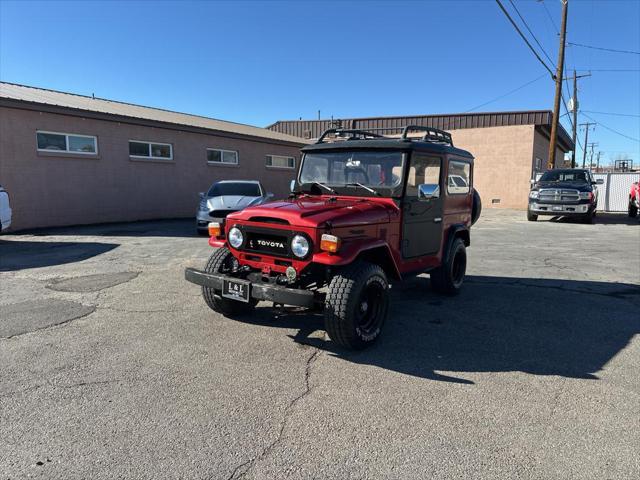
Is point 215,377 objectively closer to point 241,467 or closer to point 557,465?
point 241,467

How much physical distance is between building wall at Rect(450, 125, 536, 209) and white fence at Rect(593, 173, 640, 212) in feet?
12.0

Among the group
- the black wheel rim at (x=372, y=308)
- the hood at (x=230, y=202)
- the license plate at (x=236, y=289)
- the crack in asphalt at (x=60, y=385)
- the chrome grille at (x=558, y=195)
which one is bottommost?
the crack in asphalt at (x=60, y=385)

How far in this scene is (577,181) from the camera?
17359 mm

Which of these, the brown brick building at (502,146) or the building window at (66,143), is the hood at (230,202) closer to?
the building window at (66,143)

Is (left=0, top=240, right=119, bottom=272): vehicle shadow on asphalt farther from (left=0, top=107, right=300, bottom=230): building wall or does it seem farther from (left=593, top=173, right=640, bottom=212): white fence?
(left=593, top=173, right=640, bottom=212): white fence

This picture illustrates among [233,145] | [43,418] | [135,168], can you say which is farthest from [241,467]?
[233,145]

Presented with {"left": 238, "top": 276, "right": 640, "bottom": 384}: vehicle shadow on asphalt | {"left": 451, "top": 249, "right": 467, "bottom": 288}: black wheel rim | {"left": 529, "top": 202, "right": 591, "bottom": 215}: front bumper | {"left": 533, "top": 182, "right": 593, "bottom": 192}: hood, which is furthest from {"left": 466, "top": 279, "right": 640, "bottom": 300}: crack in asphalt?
{"left": 533, "top": 182, "right": 593, "bottom": 192}: hood

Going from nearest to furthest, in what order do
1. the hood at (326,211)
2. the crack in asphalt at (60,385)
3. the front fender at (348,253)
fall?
the crack in asphalt at (60,385) < the front fender at (348,253) < the hood at (326,211)

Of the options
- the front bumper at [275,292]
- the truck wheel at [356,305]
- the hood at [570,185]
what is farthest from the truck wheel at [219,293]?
the hood at [570,185]

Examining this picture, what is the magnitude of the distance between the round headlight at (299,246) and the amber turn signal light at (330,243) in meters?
0.18

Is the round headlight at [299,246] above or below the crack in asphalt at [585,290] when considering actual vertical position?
above

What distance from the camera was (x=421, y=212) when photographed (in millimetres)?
5285

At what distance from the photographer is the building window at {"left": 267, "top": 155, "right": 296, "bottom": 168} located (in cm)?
2180

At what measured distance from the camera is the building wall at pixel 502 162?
25.1 metres
